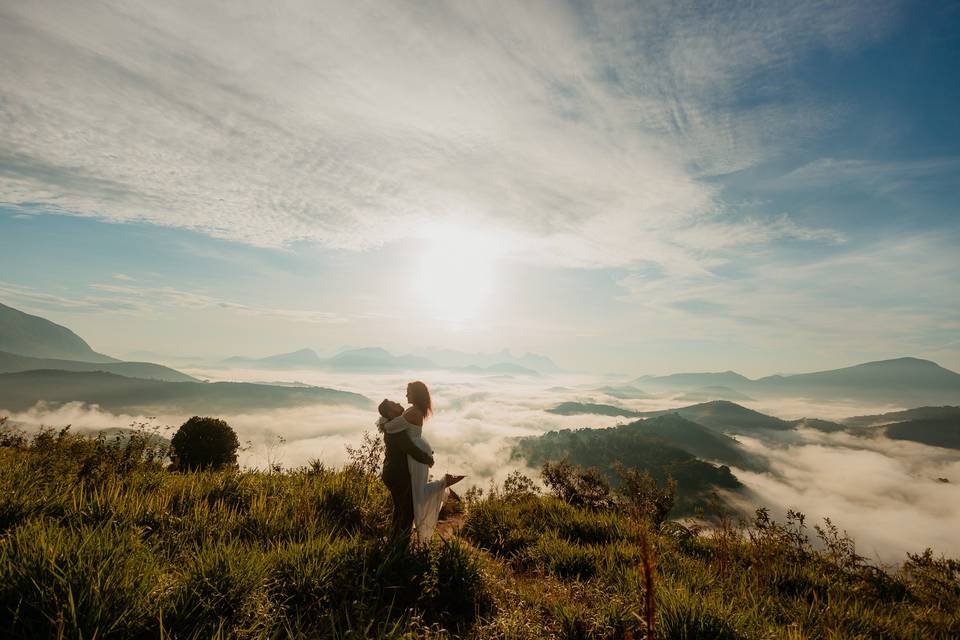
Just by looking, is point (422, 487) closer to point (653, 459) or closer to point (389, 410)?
point (389, 410)

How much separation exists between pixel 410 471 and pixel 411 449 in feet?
1.41

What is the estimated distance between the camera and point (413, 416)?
6723 mm

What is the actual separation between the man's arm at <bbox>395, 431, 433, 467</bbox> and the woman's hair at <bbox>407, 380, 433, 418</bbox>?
50 centimetres

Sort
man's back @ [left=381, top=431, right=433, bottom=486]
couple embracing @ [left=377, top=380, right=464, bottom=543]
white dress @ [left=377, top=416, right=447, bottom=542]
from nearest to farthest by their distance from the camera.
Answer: white dress @ [left=377, top=416, right=447, bottom=542], couple embracing @ [left=377, top=380, right=464, bottom=543], man's back @ [left=381, top=431, right=433, bottom=486]

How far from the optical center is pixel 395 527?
21.3 feet

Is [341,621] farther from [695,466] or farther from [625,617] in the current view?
[695,466]

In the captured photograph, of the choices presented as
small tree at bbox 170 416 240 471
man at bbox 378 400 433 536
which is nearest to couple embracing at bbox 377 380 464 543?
man at bbox 378 400 433 536

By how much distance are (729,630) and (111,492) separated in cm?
715

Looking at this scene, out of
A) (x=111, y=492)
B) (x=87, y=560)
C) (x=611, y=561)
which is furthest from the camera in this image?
(x=611, y=561)

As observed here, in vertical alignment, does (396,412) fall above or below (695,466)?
above

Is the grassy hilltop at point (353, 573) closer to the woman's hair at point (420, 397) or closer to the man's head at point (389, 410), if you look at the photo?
the man's head at point (389, 410)

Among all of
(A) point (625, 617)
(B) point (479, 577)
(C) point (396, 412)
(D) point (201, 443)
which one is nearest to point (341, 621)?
(B) point (479, 577)

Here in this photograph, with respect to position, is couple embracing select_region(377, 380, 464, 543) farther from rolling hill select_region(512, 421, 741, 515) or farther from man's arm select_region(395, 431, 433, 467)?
rolling hill select_region(512, 421, 741, 515)

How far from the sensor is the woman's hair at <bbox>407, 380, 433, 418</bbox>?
272 inches
